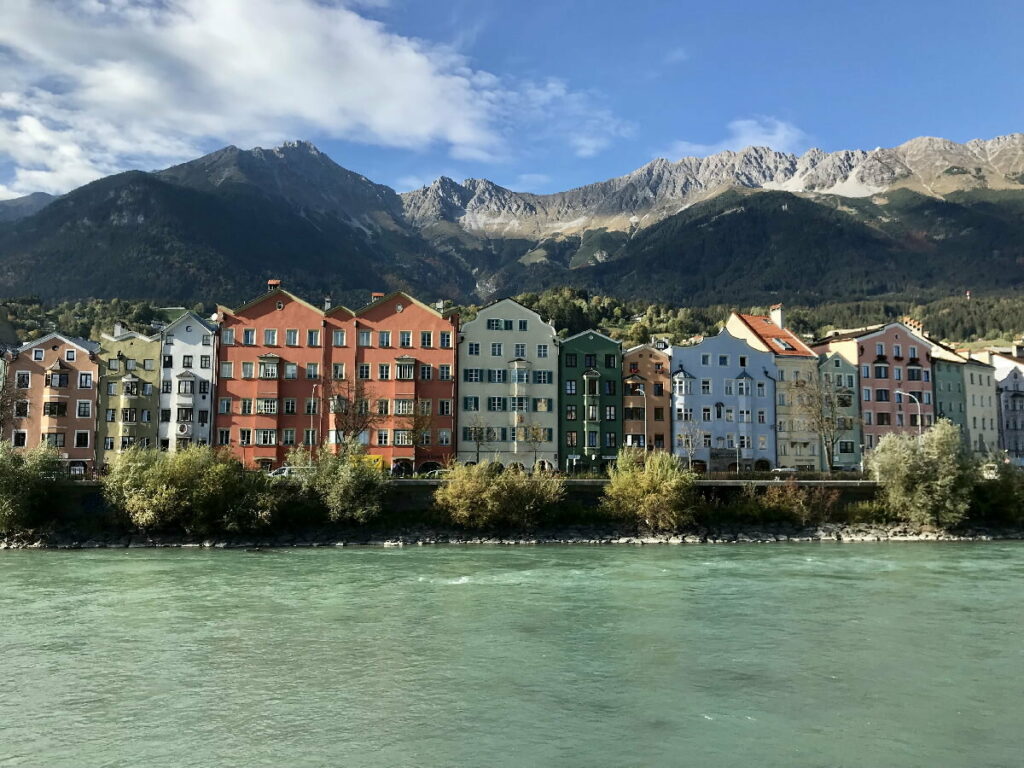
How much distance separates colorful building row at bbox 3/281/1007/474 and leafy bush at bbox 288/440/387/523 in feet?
49.0

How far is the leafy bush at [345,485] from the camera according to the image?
59406mm

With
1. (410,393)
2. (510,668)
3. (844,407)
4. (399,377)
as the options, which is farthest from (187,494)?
(844,407)

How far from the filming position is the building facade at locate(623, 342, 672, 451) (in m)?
85.6

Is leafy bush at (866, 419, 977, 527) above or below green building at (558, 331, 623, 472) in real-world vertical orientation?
below

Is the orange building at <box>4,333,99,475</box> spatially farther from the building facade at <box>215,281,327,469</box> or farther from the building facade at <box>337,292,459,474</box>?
the building facade at <box>337,292,459,474</box>

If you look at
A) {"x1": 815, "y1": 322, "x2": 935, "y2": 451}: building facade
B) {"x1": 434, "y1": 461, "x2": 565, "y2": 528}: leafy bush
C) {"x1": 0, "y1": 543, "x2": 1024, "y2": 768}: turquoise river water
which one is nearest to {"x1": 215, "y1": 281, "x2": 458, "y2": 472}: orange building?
{"x1": 434, "y1": 461, "x2": 565, "y2": 528}: leafy bush

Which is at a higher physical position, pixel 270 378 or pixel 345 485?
pixel 270 378

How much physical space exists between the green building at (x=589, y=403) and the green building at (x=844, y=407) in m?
22.7

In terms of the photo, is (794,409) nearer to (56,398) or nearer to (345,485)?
(345,485)

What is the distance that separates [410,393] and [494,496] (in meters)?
22.8

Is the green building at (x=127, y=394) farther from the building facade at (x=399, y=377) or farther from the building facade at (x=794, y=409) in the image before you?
the building facade at (x=794, y=409)

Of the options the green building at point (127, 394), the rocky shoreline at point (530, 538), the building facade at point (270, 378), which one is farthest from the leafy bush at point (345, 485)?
the green building at point (127, 394)

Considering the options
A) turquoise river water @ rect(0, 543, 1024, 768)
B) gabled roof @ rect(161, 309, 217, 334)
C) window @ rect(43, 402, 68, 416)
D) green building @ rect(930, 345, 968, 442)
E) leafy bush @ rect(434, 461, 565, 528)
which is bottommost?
turquoise river water @ rect(0, 543, 1024, 768)

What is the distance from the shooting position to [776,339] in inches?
3713
